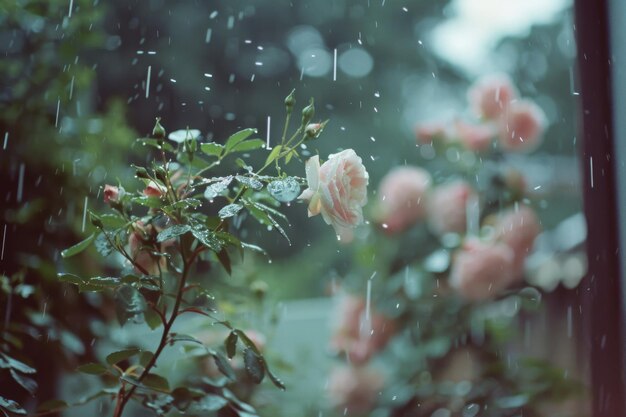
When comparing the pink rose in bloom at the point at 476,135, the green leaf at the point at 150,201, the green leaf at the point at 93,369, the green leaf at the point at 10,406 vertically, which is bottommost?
the green leaf at the point at 10,406

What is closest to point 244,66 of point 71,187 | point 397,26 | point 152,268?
point 397,26

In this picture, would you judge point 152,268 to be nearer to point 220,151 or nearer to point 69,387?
point 220,151

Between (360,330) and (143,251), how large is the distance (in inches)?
22.8

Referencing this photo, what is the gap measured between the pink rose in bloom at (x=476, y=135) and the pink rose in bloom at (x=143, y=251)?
616 millimetres

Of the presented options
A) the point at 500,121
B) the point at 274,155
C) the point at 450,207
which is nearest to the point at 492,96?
the point at 500,121

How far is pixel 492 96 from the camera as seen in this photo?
1.03m

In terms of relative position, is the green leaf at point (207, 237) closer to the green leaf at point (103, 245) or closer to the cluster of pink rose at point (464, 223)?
the green leaf at point (103, 245)

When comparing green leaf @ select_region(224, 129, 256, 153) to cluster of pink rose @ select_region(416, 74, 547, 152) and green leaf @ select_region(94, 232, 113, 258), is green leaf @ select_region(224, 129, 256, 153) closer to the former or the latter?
green leaf @ select_region(94, 232, 113, 258)

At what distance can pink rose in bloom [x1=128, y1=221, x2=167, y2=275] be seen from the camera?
1.67 feet

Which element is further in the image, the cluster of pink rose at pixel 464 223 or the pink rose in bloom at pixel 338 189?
the cluster of pink rose at pixel 464 223

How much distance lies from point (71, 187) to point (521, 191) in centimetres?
62

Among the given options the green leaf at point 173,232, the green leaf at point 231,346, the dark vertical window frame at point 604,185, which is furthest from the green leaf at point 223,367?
the dark vertical window frame at point 604,185

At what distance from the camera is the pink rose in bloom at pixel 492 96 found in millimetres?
1023

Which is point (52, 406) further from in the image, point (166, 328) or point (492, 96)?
point (492, 96)
